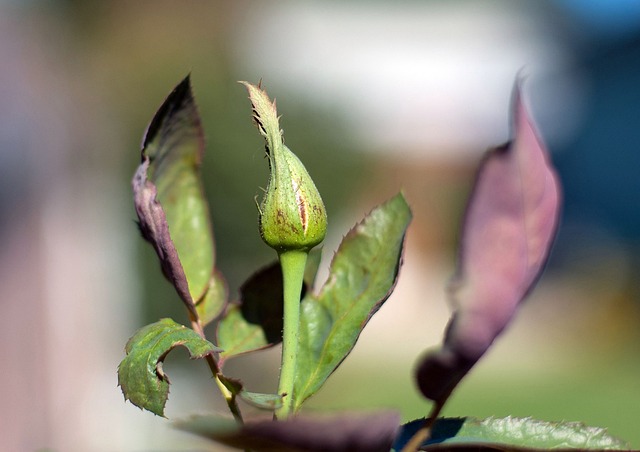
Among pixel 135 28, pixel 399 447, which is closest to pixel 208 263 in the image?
pixel 399 447

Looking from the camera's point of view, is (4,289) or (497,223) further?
(4,289)

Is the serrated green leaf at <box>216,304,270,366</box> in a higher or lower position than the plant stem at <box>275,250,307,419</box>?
lower

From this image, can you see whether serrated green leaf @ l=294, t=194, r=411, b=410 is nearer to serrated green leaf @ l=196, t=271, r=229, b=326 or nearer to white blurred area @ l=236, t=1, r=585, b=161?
serrated green leaf @ l=196, t=271, r=229, b=326

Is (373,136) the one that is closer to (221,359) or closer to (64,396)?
(64,396)

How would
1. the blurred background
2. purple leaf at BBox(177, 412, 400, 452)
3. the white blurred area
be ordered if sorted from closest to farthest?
purple leaf at BBox(177, 412, 400, 452), the blurred background, the white blurred area

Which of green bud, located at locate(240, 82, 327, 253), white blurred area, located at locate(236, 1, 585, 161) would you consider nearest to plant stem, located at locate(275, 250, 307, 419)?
green bud, located at locate(240, 82, 327, 253)

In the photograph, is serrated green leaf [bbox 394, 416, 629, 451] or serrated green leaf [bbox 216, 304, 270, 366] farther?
serrated green leaf [bbox 216, 304, 270, 366]
